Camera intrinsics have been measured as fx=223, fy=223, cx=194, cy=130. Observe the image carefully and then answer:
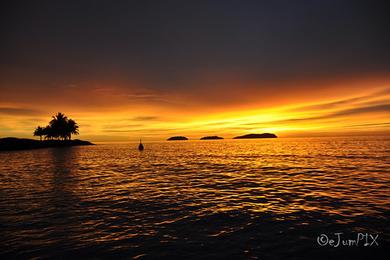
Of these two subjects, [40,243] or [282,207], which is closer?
[40,243]

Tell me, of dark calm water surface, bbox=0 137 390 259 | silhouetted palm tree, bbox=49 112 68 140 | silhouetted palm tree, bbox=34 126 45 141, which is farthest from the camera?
silhouetted palm tree, bbox=34 126 45 141

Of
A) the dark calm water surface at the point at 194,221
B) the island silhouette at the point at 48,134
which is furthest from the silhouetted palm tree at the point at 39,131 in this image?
the dark calm water surface at the point at 194,221

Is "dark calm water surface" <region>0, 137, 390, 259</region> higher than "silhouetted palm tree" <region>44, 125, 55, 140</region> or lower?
lower

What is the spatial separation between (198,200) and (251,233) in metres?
6.64

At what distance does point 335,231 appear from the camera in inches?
416

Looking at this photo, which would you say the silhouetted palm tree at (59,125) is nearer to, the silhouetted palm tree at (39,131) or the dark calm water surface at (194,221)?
the silhouetted palm tree at (39,131)

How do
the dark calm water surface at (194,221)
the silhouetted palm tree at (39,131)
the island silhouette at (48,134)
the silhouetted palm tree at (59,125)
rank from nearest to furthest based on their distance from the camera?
1. the dark calm water surface at (194,221)
2. the island silhouette at (48,134)
3. the silhouetted palm tree at (59,125)
4. the silhouetted palm tree at (39,131)

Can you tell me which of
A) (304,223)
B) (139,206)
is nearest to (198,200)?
(139,206)

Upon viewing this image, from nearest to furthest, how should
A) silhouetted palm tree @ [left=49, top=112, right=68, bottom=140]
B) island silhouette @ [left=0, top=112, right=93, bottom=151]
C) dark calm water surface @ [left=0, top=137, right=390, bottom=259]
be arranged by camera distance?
dark calm water surface @ [left=0, top=137, right=390, bottom=259] → island silhouette @ [left=0, top=112, right=93, bottom=151] → silhouetted palm tree @ [left=49, top=112, right=68, bottom=140]

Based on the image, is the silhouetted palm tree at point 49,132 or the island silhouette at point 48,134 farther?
the silhouetted palm tree at point 49,132

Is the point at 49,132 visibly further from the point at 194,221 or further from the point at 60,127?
the point at 194,221

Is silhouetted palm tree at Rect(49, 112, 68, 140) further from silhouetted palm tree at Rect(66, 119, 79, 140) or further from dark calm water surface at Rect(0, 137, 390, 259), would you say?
dark calm water surface at Rect(0, 137, 390, 259)

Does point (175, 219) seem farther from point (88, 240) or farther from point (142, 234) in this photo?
point (88, 240)

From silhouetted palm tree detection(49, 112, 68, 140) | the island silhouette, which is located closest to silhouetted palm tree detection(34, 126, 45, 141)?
the island silhouette
